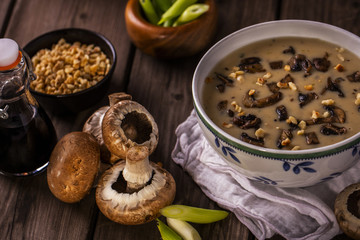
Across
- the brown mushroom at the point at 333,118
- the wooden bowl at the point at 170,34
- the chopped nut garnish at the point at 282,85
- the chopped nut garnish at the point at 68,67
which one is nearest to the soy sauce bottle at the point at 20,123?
the chopped nut garnish at the point at 68,67

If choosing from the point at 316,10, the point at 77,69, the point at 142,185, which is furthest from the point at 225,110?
the point at 316,10

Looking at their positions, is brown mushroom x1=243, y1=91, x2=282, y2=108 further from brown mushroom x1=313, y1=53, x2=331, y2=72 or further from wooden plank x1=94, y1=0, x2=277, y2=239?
wooden plank x1=94, y1=0, x2=277, y2=239

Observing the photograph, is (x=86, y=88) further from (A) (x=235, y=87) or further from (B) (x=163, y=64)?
(A) (x=235, y=87)

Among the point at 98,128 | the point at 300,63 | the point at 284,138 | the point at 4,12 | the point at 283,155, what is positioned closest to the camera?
the point at 283,155

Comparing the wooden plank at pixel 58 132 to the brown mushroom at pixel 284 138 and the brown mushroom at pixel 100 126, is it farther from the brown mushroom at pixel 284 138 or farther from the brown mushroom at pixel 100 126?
the brown mushroom at pixel 284 138

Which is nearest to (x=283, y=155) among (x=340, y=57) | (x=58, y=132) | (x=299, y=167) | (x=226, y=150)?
(x=299, y=167)

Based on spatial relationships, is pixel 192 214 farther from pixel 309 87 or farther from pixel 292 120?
pixel 309 87
